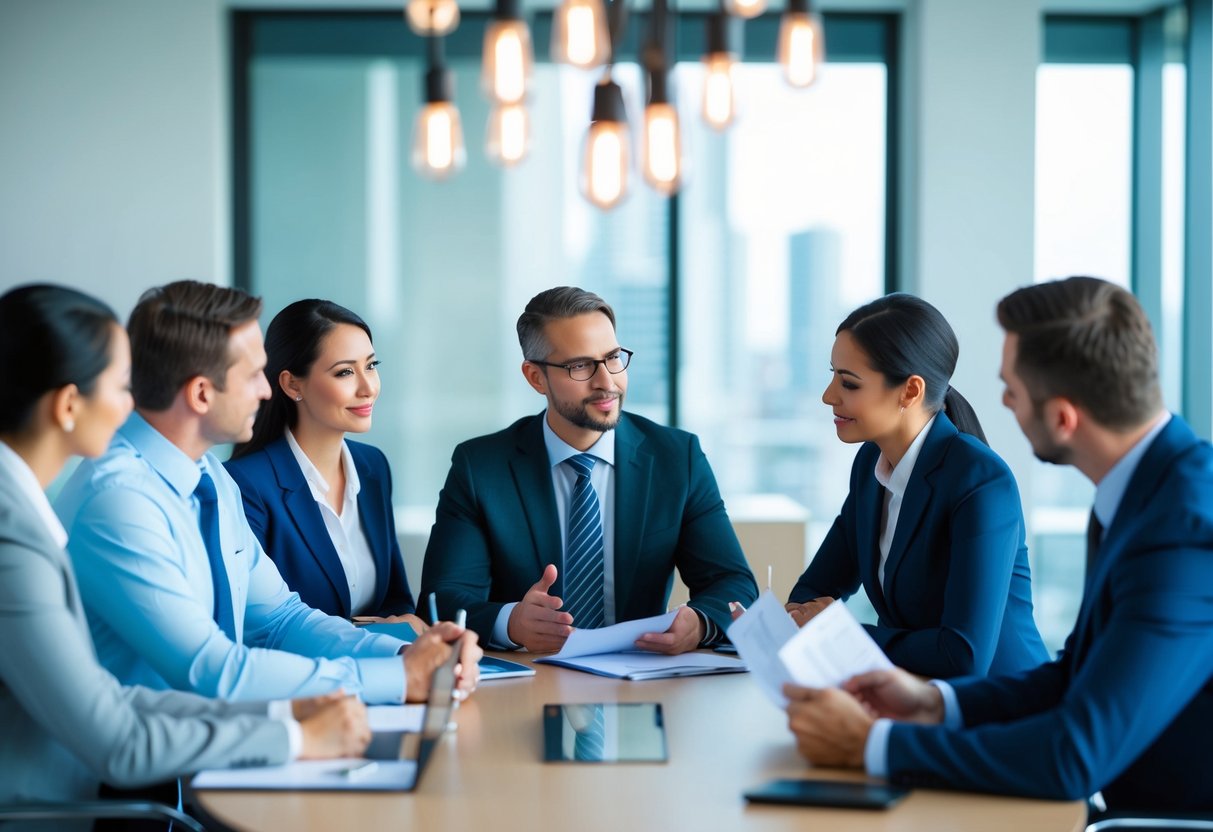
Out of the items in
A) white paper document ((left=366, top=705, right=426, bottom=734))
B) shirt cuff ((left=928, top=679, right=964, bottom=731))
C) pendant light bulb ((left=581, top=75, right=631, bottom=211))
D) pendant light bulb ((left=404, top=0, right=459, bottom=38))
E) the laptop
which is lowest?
white paper document ((left=366, top=705, right=426, bottom=734))

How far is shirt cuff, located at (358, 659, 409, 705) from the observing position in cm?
232

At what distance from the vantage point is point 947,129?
5.66 metres

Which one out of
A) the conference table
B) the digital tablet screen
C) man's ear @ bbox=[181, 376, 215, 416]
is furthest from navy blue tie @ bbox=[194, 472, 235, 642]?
the digital tablet screen

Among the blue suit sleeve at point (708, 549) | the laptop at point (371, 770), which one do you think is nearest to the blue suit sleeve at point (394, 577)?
the blue suit sleeve at point (708, 549)

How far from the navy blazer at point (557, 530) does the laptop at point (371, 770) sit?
111cm

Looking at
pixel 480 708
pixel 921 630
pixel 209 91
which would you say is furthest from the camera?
pixel 209 91

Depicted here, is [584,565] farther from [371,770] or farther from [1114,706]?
[1114,706]

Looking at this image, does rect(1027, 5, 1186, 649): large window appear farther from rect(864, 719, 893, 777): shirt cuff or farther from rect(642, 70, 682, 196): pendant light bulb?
rect(864, 719, 893, 777): shirt cuff

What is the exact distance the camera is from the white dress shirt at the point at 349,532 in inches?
135

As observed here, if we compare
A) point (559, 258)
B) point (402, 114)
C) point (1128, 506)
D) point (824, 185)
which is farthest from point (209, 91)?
point (1128, 506)

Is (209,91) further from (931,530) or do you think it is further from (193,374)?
(931,530)

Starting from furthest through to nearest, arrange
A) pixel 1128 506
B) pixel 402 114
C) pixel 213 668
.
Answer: pixel 402 114 < pixel 213 668 < pixel 1128 506

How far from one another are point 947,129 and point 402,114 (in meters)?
2.55

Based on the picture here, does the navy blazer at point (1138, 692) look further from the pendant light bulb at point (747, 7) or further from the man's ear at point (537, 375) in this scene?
the man's ear at point (537, 375)
